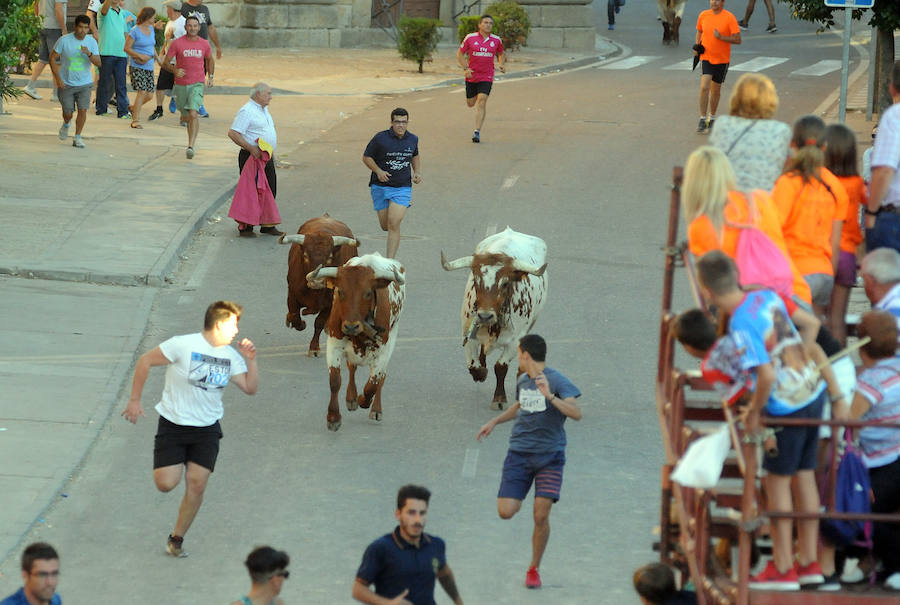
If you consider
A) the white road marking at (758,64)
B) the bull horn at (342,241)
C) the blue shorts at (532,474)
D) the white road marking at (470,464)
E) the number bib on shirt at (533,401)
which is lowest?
the white road marking at (470,464)

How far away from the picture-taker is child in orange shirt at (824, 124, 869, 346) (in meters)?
7.69

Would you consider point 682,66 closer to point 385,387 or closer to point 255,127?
point 255,127

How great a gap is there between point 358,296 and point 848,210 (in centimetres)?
566

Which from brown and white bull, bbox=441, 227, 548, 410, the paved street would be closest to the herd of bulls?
brown and white bull, bbox=441, 227, 548, 410

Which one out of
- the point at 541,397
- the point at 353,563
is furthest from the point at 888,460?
the point at 353,563

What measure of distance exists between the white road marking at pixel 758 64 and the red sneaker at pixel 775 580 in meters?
29.0

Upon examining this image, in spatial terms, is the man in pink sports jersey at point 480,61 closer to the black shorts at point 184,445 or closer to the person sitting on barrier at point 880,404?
the black shorts at point 184,445

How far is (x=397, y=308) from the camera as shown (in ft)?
43.7

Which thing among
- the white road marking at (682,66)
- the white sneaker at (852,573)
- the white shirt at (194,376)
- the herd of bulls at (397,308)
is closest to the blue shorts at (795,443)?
the white sneaker at (852,573)

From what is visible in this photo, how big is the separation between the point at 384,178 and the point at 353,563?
7619mm

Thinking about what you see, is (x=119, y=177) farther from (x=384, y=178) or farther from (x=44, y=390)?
(x=44, y=390)

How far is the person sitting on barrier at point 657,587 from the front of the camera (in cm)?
679

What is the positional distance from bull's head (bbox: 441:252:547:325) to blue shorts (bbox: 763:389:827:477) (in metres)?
6.91

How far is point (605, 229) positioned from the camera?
65.5 feet
